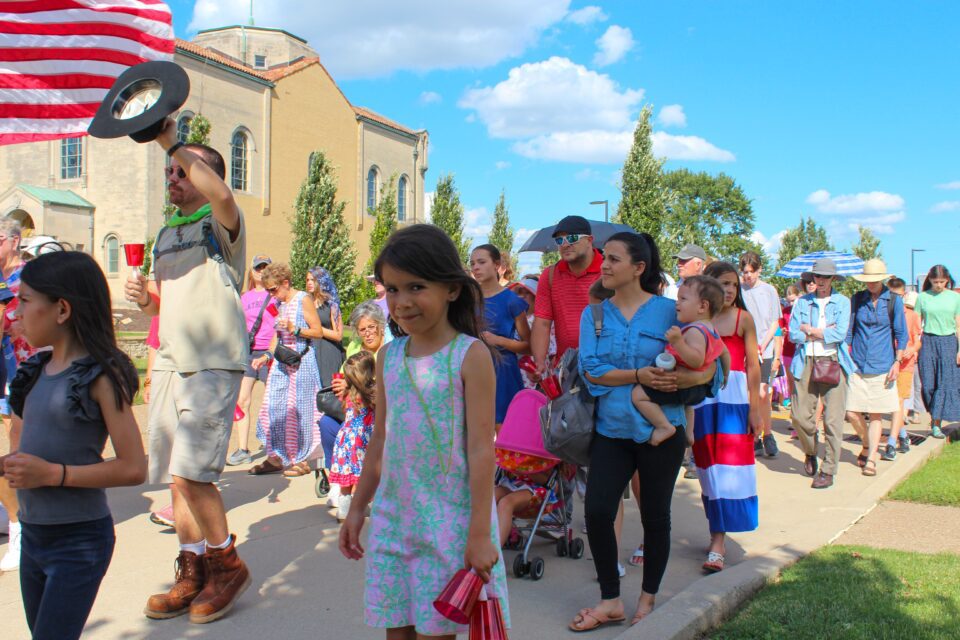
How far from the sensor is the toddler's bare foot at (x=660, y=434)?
4.08m

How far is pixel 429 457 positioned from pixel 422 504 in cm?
15

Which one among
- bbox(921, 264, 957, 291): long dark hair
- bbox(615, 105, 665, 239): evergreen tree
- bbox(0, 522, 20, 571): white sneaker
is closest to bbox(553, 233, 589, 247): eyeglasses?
bbox(0, 522, 20, 571): white sneaker

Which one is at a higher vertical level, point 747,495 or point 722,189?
point 722,189

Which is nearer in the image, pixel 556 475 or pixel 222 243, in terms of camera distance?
pixel 222 243

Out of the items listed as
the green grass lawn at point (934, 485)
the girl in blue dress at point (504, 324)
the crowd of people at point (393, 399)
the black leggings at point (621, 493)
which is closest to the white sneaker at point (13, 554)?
the crowd of people at point (393, 399)

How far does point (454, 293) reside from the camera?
8.74 ft

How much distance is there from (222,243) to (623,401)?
7.21 ft

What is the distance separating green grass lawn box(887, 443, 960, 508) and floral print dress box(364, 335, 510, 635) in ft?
20.4

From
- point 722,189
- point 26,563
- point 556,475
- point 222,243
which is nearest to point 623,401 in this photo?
point 556,475

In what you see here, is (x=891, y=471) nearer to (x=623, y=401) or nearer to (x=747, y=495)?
(x=747, y=495)

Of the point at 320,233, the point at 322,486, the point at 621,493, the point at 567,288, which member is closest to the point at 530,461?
the point at 621,493

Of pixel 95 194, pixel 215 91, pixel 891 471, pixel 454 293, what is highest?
pixel 215 91

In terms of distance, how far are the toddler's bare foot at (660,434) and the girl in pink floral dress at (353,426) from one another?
94.7 inches

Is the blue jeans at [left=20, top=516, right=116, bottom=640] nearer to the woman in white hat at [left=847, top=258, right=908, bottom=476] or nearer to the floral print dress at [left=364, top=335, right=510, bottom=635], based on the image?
the floral print dress at [left=364, top=335, right=510, bottom=635]
